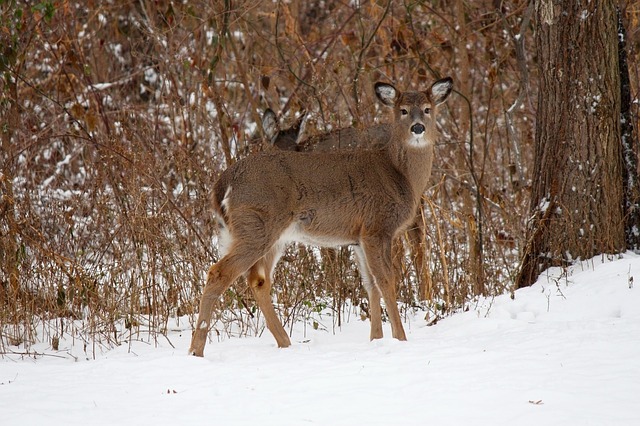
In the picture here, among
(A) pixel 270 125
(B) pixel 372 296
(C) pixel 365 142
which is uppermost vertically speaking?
(A) pixel 270 125

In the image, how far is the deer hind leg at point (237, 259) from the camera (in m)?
6.36

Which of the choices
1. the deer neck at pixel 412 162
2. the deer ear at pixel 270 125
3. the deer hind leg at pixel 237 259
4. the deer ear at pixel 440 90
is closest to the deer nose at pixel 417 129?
the deer neck at pixel 412 162

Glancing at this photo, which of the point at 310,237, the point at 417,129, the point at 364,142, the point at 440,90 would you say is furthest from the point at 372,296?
the point at 364,142

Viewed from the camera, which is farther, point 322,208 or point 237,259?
point 322,208

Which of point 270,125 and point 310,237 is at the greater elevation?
point 270,125

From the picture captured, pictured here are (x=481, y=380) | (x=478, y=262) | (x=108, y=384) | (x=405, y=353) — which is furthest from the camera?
(x=478, y=262)

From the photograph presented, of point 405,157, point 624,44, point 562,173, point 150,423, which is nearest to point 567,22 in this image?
point 624,44

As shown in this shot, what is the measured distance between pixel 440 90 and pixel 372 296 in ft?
6.35

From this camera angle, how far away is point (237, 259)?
6410 mm

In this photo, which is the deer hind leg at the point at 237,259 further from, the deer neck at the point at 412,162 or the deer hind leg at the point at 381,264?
the deer neck at the point at 412,162

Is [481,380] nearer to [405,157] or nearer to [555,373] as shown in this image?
[555,373]

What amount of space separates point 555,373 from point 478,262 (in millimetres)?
3490

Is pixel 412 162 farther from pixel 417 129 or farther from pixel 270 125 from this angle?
pixel 270 125

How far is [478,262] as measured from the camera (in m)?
8.51
